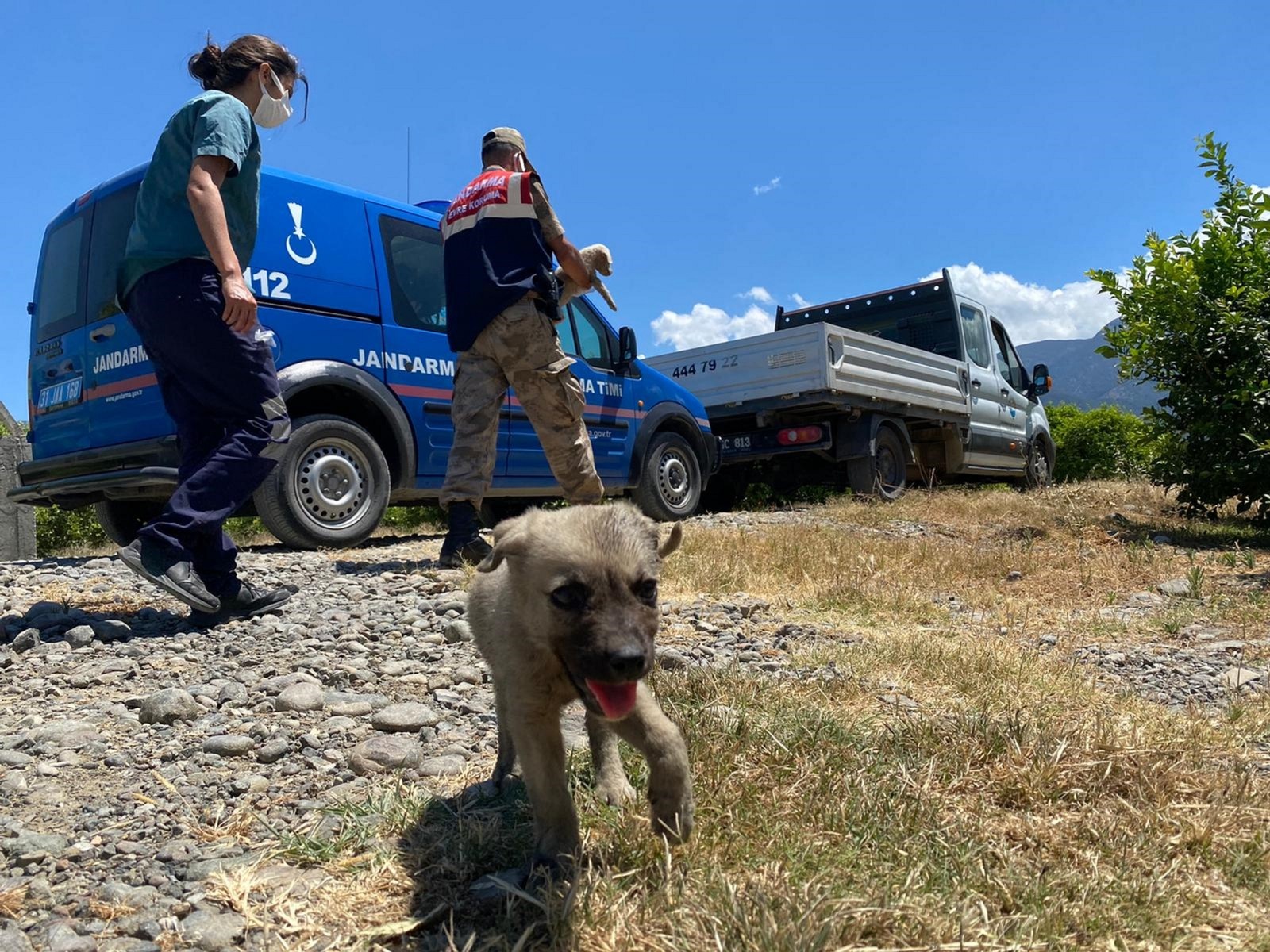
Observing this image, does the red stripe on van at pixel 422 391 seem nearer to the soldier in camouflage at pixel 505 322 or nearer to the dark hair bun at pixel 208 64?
the soldier in camouflage at pixel 505 322

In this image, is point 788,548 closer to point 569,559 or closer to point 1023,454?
point 569,559

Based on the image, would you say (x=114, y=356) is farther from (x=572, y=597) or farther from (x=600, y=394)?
(x=572, y=597)

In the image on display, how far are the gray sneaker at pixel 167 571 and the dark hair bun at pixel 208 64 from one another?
2.29 m

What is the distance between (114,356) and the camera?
6.66 m

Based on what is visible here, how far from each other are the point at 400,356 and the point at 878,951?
251 inches

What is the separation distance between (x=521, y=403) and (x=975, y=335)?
35.5ft

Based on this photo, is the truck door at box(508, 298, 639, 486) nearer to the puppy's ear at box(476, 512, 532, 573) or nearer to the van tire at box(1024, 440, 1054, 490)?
the puppy's ear at box(476, 512, 532, 573)

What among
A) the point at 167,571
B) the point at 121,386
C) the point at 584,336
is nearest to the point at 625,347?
the point at 584,336

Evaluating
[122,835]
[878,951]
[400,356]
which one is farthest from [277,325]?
[878,951]

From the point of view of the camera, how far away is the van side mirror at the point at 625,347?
943cm

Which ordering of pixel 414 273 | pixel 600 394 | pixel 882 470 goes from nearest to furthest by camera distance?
pixel 414 273 < pixel 600 394 < pixel 882 470

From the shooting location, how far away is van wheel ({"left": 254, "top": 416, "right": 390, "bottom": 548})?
22.0 ft

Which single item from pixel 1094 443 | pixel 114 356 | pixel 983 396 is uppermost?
pixel 983 396

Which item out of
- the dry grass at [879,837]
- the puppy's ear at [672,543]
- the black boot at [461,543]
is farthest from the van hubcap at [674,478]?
the puppy's ear at [672,543]
